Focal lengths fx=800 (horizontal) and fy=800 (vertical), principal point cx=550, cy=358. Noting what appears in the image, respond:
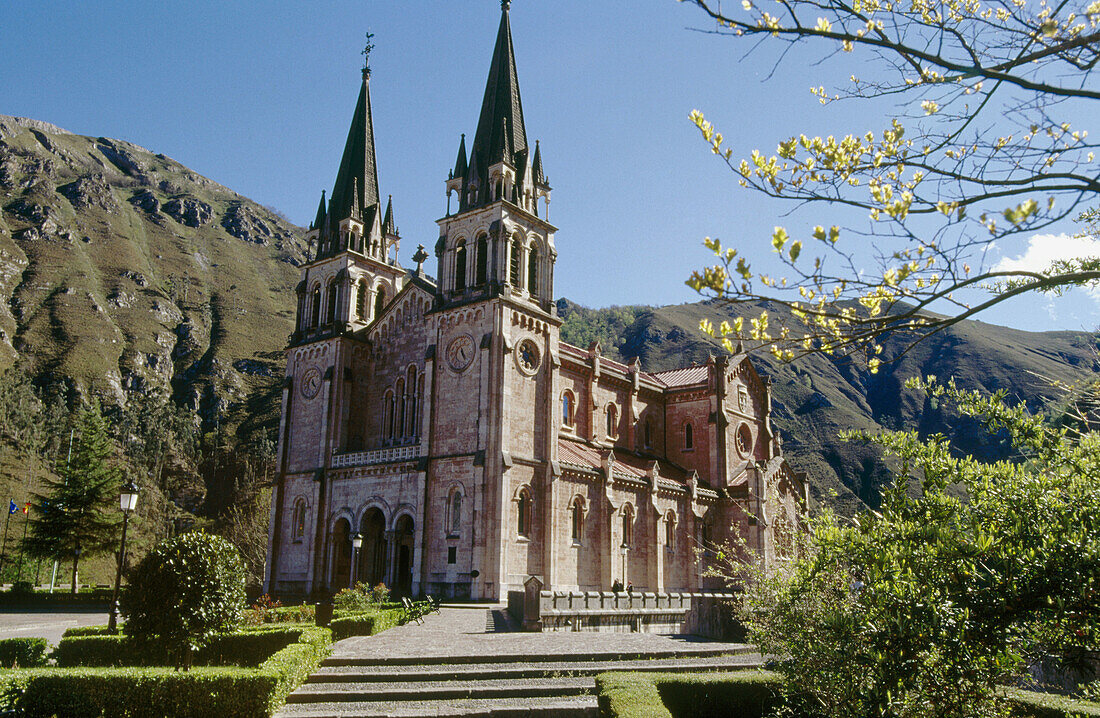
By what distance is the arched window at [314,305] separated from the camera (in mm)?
45219

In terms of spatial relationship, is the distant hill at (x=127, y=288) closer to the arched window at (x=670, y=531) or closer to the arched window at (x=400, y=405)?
the arched window at (x=400, y=405)

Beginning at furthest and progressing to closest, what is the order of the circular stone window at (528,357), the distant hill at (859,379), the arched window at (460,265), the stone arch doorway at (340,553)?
the distant hill at (859,379), the stone arch doorway at (340,553), the arched window at (460,265), the circular stone window at (528,357)

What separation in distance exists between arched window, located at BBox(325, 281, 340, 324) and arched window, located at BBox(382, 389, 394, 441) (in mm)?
5936

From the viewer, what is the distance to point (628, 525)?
130 ft

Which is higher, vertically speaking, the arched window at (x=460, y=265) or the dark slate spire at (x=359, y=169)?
the dark slate spire at (x=359, y=169)

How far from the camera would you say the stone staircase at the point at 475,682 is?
583 inches

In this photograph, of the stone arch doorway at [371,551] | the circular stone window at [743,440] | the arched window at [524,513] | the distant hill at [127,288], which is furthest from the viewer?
the distant hill at [127,288]

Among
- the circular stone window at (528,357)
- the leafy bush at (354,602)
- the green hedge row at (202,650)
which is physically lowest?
the green hedge row at (202,650)

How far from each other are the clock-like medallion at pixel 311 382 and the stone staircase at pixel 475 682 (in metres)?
26.3

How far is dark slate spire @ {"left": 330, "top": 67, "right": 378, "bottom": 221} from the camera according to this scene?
45.6m

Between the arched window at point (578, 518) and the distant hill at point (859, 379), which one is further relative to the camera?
the distant hill at point (859, 379)

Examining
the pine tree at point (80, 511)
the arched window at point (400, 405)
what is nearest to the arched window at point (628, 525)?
the arched window at point (400, 405)

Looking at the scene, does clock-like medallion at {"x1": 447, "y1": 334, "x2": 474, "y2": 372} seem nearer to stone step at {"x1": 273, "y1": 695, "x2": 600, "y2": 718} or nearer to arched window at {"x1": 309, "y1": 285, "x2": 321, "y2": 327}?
arched window at {"x1": 309, "y1": 285, "x2": 321, "y2": 327}

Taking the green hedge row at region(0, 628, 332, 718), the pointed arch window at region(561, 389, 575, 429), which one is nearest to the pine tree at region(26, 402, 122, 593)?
the pointed arch window at region(561, 389, 575, 429)
